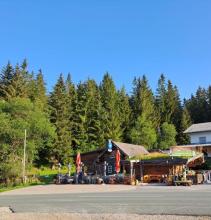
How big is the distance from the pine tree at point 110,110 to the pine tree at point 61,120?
674cm

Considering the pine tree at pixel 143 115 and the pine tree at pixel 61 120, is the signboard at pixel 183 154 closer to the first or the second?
the pine tree at pixel 143 115

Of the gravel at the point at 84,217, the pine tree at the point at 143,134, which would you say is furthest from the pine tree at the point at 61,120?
the gravel at the point at 84,217

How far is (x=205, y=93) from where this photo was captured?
299ft

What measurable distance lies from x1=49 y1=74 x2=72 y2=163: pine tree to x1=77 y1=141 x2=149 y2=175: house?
18.1 m

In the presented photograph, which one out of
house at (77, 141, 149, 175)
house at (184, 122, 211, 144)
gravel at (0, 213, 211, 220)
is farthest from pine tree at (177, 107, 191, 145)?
gravel at (0, 213, 211, 220)

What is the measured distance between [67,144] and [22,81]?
13564 millimetres

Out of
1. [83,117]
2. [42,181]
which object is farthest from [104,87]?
[42,181]

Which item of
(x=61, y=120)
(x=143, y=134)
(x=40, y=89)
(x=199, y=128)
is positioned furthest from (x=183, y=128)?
(x=40, y=89)

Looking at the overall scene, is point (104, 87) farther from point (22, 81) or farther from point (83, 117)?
point (22, 81)

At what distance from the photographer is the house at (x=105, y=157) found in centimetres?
4378

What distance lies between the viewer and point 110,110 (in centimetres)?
7050

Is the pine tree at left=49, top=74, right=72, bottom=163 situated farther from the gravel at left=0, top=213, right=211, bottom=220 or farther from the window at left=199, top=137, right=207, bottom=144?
the gravel at left=0, top=213, right=211, bottom=220

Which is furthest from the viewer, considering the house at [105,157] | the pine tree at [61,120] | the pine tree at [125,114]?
the pine tree at [125,114]

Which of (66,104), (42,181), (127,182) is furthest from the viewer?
(66,104)
